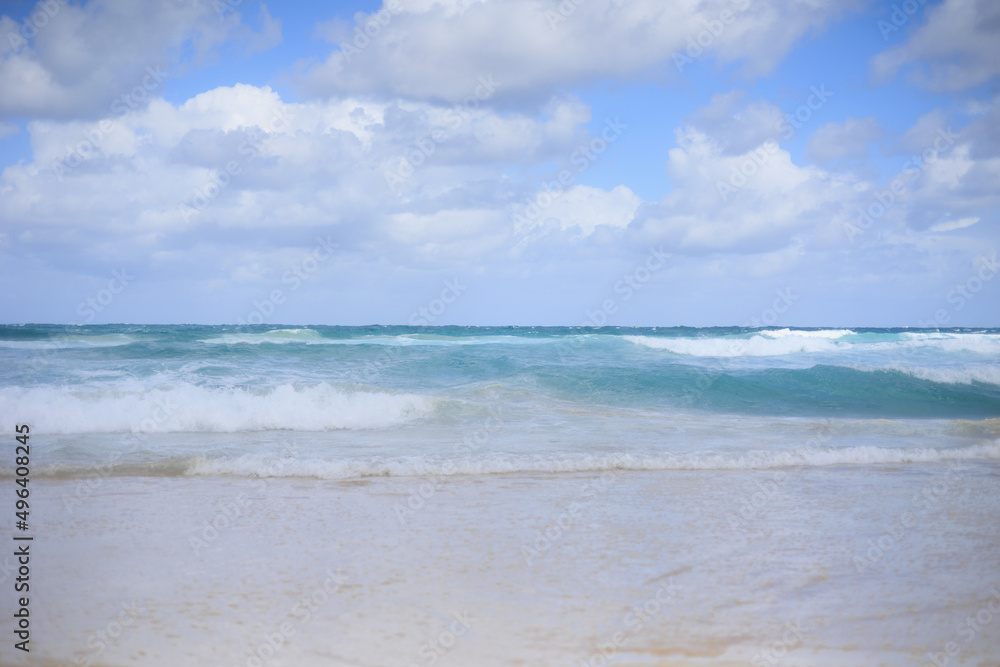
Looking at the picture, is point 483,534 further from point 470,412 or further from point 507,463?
point 470,412

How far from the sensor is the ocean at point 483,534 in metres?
3.21

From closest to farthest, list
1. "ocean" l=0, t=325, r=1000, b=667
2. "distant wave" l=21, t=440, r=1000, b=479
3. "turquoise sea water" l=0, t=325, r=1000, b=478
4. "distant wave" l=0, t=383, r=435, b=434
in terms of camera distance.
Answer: "ocean" l=0, t=325, r=1000, b=667
"distant wave" l=21, t=440, r=1000, b=479
"turquoise sea water" l=0, t=325, r=1000, b=478
"distant wave" l=0, t=383, r=435, b=434

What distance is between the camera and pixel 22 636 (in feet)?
10.7

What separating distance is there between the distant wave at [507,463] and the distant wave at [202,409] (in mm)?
2807

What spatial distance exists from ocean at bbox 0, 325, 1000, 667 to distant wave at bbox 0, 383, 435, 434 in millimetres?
56

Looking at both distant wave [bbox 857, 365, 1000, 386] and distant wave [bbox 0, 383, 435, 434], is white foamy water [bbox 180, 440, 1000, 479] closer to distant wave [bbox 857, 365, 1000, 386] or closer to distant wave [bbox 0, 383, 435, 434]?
distant wave [bbox 0, 383, 435, 434]

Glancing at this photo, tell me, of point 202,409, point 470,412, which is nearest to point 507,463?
point 470,412

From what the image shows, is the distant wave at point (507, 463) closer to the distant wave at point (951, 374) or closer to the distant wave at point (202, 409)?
the distant wave at point (202, 409)

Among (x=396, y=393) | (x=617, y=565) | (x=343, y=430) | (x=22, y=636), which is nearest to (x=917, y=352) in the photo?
(x=396, y=393)

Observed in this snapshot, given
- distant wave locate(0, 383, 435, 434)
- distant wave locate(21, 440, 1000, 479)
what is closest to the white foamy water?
distant wave locate(21, 440, 1000, 479)

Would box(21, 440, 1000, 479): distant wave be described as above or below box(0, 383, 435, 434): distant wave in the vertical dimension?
below

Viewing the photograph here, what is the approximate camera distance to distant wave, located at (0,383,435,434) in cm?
978

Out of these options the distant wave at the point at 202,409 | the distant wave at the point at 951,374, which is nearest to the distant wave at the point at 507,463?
the distant wave at the point at 202,409

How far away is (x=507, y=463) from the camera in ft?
24.3
